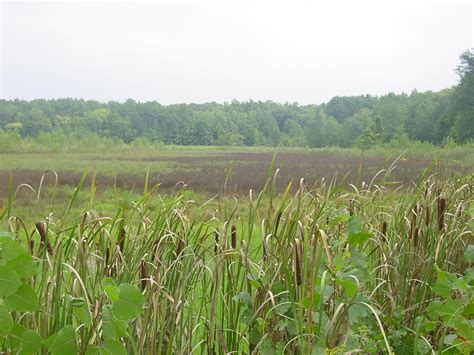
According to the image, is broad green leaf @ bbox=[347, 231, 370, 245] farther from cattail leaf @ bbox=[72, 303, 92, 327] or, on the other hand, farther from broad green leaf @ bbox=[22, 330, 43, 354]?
broad green leaf @ bbox=[22, 330, 43, 354]

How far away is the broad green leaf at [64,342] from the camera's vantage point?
121 centimetres

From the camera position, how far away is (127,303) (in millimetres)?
1210

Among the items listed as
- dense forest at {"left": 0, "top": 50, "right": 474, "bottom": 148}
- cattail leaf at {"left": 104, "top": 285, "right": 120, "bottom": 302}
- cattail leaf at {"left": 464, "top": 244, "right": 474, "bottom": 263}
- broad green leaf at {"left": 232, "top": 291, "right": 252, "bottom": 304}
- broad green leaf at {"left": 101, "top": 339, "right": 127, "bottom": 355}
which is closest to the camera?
cattail leaf at {"left": 104, "top": 285, "right": 120, "bottom": 302}

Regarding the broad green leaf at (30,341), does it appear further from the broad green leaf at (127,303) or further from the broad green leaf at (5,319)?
the broad green leaf at (127,303)

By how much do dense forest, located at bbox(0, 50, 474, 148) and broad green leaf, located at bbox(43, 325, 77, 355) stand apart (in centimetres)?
5411

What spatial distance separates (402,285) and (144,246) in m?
1.19

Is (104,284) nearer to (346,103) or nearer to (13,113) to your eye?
(13,113)

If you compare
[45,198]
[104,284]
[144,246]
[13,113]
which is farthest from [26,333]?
[13,113]

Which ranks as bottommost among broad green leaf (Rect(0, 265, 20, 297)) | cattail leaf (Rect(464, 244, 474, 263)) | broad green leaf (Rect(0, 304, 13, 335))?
cattail leaf (Rect(464, 244, 474, 263))

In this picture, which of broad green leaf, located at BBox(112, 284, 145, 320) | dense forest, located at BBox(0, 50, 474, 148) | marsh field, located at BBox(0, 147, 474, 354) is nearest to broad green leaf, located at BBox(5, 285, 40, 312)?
marsh field, located at BBox(0, 147, 474, 354)

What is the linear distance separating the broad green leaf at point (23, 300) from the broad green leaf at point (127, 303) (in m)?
0.19

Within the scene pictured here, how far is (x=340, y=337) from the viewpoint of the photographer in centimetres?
165

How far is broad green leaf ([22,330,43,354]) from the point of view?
127 cm

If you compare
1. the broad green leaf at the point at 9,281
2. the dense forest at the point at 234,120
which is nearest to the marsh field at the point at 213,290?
the broad green leaf at the point at 9,281
